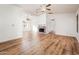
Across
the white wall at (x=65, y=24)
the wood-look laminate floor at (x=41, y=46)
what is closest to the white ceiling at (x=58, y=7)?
the white wall at (x=65, y=24)

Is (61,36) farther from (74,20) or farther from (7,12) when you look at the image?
(7,12)

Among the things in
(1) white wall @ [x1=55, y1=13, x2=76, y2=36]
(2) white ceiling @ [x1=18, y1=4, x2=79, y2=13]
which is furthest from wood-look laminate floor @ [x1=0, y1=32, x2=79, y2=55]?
(2) white ceiling @ [x1=18, y1=4, x2=79, y2=13]

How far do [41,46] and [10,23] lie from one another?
659 mm

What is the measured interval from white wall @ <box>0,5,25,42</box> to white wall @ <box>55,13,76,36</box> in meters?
0.63

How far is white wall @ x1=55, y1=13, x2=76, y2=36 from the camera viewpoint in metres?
2.21

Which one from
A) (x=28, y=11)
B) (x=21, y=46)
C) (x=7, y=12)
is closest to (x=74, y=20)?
(x=28, y=11)

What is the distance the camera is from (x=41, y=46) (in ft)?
7.22

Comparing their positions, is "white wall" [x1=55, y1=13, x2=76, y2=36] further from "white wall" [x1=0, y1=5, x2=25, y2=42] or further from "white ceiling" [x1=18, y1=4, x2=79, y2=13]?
"white wall" [x1=0, y1=5, x2=25, y2=42]

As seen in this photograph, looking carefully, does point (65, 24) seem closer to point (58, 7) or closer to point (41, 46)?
point (58, 7)

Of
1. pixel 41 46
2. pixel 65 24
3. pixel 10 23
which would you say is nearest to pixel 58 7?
pixel 65 24

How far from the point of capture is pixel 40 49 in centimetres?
220

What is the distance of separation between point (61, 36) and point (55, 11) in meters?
0.44

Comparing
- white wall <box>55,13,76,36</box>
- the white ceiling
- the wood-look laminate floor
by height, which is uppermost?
the white ceiling
